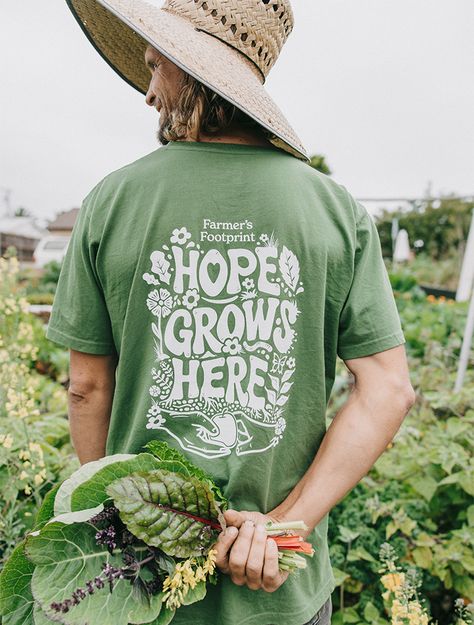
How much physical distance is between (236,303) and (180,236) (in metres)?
0.20

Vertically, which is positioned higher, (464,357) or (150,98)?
(150,98)

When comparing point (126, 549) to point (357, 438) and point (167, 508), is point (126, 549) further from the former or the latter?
point (357, 438)

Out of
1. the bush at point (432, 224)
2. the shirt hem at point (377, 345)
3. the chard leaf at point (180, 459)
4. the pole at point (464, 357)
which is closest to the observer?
the chard leaf at point (180, 459)

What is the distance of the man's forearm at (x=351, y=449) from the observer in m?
1.30

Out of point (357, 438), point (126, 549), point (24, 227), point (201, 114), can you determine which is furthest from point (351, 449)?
point (24, 227)

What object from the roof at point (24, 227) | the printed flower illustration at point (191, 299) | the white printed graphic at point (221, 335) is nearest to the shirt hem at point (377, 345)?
the white printed graphic at point (221, 335)

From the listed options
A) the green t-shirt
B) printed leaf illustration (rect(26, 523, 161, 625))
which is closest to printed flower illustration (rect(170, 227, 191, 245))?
the green t-shirt

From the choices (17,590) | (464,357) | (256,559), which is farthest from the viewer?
(464,357)

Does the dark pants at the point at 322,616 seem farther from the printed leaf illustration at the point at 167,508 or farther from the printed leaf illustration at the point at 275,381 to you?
the printed leaf illustration at the point at 275,381

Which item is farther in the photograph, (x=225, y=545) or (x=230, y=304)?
(x=230, y=304)

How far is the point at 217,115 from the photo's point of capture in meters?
1.33

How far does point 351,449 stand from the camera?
1307 mm

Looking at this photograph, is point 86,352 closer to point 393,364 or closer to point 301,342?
point 301,342

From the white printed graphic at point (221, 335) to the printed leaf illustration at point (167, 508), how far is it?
0.43 ft
